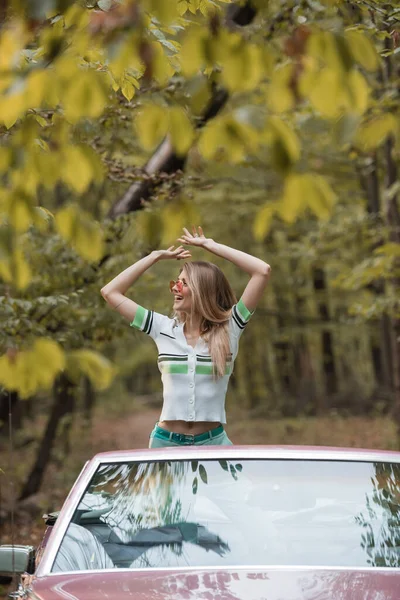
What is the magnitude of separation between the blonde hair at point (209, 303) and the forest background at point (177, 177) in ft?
1.72

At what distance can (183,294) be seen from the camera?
5535mm

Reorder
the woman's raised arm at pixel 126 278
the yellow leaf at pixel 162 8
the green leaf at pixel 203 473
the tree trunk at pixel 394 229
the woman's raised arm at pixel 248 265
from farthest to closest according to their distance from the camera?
the tree trunk at pixel 394 229
the woman's raised arm at pixel 126 278
the woman's raised arm at pixel 248 265
the green leaf at pixel 203 473
the yellow leaf at pixel 162 8

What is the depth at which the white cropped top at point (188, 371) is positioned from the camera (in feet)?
17.4

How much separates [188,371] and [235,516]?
168 centimetres

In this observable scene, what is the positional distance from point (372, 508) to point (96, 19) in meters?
2.50

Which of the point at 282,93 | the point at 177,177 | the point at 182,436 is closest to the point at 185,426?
the point at 182,436

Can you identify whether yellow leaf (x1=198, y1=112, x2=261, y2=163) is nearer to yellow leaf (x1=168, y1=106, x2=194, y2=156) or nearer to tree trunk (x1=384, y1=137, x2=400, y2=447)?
yellow leaf (x1=168, y1=106, x2=194, y2=156)

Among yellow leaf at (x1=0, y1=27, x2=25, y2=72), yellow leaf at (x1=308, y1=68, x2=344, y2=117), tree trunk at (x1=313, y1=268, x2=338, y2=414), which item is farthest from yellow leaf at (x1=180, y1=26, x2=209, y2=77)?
tree trunk at (x1=313, y1=268, x2=338, y2=414)

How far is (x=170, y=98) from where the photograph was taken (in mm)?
9281

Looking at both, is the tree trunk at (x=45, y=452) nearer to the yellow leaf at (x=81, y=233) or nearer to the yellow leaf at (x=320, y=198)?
the yellow leaf at (x=81, y=233)

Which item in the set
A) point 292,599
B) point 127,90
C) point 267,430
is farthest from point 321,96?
point 267,430

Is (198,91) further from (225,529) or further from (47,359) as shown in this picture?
(225,529)

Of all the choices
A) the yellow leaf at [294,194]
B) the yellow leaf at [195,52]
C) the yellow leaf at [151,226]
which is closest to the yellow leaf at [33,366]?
the yellow leaf at [151,226]

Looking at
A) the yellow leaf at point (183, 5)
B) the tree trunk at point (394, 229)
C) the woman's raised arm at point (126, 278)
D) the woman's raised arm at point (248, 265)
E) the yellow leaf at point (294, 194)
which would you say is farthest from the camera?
the tree trunk at point (394, 229)
